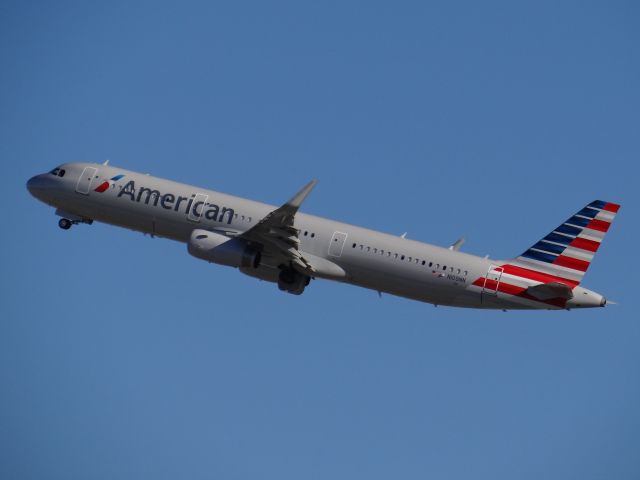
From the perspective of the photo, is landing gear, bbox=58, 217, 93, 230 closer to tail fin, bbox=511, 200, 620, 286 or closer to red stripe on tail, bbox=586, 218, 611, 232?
tail fin, bbox=511, 200, 620, 286

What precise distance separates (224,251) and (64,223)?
14.9 m

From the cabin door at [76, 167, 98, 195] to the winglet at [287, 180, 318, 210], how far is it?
17.1 m

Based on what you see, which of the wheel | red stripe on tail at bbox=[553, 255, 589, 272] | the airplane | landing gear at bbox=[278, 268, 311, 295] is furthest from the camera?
the wheel

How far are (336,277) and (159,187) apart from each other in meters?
13.6

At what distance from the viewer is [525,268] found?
63750 millimetres

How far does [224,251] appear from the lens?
64.1 meters

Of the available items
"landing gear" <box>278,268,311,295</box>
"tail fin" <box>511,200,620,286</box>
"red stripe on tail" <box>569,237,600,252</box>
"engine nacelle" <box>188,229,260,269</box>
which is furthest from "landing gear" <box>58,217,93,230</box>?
"red stripe on tail" <box>569,237,600,252</box>

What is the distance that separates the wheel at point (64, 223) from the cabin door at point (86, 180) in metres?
3.11

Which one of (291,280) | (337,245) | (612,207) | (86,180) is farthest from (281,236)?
(612,207)

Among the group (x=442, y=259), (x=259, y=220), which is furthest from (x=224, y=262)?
(x=442, y=259)

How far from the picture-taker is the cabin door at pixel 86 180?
70.4m

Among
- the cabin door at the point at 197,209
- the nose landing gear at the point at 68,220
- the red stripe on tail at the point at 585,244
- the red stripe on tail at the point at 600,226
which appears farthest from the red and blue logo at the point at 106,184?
the red stripe on tail at the point at 600,226

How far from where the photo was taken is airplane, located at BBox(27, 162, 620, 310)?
6291 centimetres

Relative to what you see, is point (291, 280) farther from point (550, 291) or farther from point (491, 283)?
point (550, 291)
